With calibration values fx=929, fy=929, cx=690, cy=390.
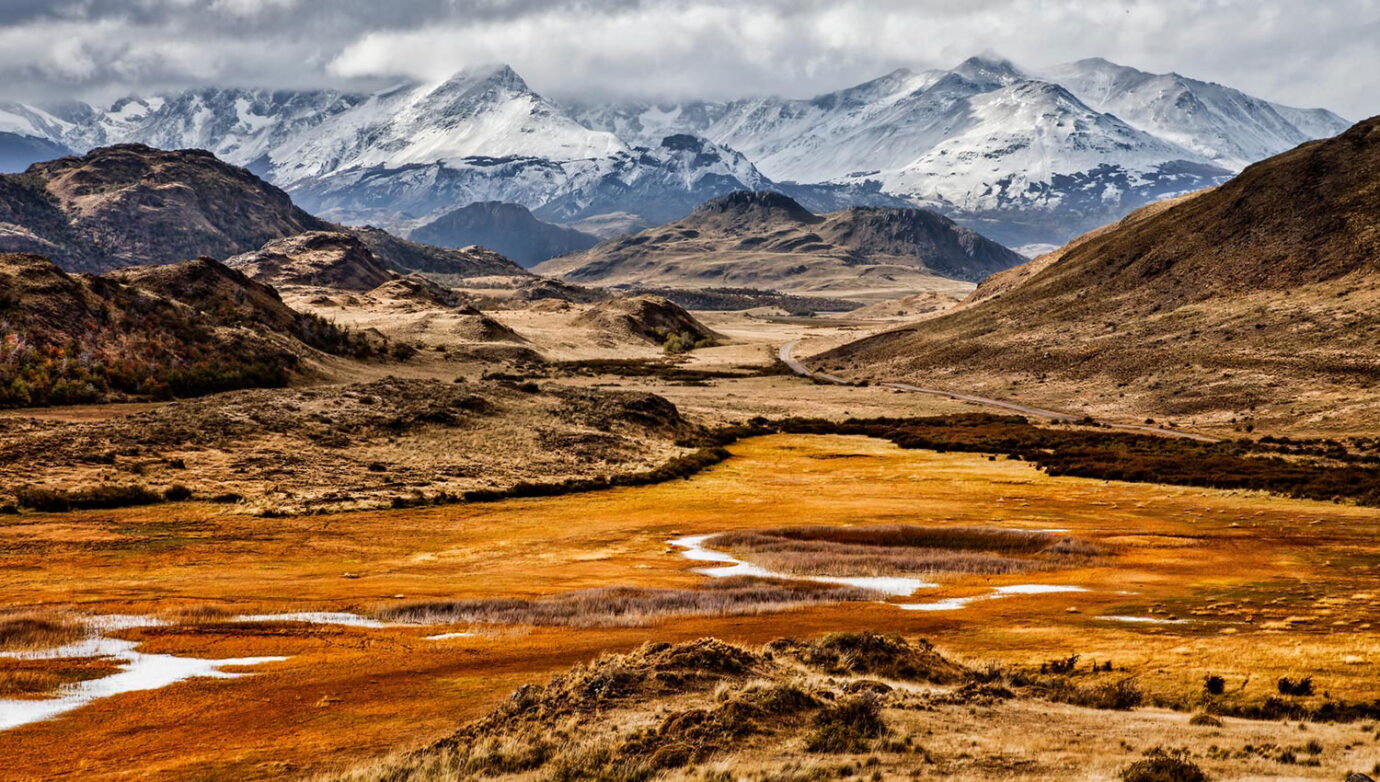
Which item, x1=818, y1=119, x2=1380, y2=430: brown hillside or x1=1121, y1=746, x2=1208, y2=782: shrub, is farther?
x1=818, y1=119, x2=1380, y2=430: brown hillside

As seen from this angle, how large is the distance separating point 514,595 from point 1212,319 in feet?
411

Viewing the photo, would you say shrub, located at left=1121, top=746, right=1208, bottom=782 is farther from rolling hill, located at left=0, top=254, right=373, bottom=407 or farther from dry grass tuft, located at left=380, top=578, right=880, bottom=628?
rolling hill, located at left=0, top=254, right=373, bottom=407

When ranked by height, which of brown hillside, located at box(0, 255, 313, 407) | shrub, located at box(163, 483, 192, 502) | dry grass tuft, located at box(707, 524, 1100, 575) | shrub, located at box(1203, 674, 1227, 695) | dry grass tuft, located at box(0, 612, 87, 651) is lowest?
shrub, located at box(1203, 674, 1227, 695)

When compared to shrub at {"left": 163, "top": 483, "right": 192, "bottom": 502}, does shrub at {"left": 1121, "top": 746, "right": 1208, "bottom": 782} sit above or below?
below

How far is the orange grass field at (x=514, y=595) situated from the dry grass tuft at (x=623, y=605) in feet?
3.57

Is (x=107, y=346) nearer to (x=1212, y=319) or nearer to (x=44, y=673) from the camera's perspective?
(x=44, y=673)

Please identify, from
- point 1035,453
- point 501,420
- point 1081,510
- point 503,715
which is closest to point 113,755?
point 503,715

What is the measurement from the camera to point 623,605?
95.4 feet

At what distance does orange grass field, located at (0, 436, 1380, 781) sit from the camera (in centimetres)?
1755

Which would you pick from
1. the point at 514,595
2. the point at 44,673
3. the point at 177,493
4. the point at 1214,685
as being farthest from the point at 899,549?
the point at 177,493

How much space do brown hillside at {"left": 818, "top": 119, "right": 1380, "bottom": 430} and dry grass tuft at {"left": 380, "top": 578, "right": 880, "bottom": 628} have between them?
256ft

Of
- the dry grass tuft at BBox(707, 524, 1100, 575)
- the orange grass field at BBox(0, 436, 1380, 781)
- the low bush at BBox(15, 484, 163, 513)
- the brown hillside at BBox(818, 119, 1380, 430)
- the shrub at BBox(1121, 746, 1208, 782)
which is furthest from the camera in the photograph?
the brown hillside at BBox(818, 119, 1380, 430)

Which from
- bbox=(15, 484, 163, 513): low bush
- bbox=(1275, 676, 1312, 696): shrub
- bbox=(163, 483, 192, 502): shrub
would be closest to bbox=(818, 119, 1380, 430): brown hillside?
bbox=(1275, 676, 1312, 696): shrub

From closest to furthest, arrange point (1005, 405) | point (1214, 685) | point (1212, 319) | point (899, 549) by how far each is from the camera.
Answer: point (1214, 685)
point (899, 549)
point (1005, 405)
point (1212, 319)
